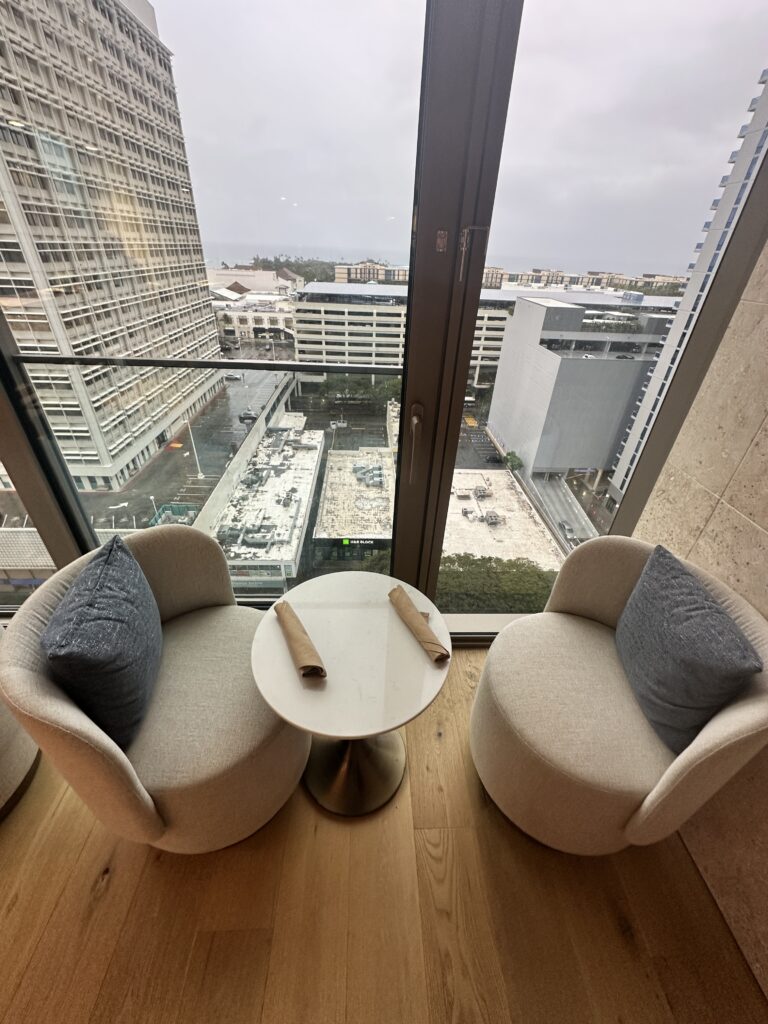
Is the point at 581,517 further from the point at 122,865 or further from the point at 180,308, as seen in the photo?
the point at 122,865

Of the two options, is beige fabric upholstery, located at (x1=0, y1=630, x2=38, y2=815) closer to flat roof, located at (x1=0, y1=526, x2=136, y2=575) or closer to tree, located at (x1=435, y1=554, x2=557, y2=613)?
flat roof, located at (x1=0, y1=526, x2=136, y2=575)

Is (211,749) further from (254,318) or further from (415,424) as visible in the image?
(254,318)

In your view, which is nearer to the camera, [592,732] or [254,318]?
[592,732]

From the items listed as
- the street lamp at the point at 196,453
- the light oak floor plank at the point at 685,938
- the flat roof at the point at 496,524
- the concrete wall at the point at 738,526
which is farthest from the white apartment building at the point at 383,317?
the light oak floor plank at the point at 685,938

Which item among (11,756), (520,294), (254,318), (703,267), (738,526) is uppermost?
(703,267)

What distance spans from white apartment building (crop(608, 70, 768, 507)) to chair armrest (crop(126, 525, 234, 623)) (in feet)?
5.54

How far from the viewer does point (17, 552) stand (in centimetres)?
181

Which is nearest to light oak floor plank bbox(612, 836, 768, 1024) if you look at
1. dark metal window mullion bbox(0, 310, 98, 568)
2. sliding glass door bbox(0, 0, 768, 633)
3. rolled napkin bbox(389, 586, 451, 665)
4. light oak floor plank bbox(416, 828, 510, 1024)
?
light oak floor plank bbox(416, 828, 510, 1024)

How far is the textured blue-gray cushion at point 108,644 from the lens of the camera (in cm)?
94

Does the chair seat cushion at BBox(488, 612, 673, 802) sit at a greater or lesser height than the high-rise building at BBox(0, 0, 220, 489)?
lesser

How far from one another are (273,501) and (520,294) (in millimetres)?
1290

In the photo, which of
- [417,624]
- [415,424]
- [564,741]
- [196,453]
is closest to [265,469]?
[196,453]

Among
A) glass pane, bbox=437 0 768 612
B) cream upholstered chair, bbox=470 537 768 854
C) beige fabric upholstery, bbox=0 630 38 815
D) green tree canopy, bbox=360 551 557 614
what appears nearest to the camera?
cream upholstered chair, bbox=470 537 768 854

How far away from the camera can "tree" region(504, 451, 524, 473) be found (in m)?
1.69
